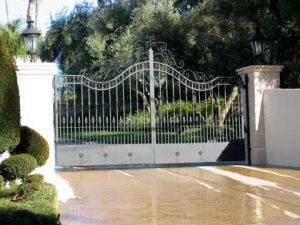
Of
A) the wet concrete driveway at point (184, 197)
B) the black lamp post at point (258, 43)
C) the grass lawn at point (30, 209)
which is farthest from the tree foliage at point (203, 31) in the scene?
the grass lawn at point (30, 209)

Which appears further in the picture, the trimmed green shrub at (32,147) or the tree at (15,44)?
the tree at (15,44)

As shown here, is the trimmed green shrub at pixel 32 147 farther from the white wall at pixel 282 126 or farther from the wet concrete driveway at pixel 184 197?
the white wall at pixel 282 126

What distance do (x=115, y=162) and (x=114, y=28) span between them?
19184mm

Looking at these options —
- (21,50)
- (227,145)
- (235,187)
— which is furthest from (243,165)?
(21,50)

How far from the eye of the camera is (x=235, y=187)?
1051cm

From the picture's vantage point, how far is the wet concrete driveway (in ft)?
24.7

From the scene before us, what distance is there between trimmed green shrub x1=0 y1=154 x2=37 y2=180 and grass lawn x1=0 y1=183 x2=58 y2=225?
229 mm

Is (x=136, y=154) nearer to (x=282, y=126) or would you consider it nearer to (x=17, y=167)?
(x=282, y=126)

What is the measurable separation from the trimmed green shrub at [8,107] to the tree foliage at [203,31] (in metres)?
8.18

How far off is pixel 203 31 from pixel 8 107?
569 inches

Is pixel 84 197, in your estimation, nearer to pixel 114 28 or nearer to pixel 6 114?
pixel 6 114

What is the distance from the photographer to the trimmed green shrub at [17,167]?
845cm

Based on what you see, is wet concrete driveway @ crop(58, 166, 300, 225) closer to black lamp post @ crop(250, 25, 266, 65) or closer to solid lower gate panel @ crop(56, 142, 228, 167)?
solid lower gate panel @ crop(56, 142, 228, 167)

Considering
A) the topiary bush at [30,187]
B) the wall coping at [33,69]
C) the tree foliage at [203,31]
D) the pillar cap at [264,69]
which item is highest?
the tree foliage at [203,31]
